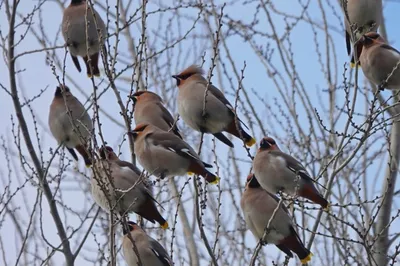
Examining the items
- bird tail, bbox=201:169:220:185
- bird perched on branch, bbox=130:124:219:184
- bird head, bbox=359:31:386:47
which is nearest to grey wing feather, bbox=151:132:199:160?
bird perched on branch, bbox=130:124:219:184

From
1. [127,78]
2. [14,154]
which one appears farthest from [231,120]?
[127,78]

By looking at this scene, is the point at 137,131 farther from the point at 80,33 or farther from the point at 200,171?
the point at 80,33

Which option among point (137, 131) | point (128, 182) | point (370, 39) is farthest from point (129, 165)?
point (370, 39)

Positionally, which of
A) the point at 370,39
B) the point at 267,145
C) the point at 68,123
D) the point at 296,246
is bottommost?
the point at 296,246

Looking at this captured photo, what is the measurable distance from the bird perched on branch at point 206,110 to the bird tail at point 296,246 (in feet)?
2.48

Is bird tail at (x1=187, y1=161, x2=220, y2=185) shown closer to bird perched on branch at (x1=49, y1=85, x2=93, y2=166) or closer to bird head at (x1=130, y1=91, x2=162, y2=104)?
bird head at (x1=130, y1=91, x2=162, y2=104)

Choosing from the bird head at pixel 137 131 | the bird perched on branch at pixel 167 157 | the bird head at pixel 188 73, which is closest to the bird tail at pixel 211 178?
the bird perched on branch at pixel 167 157

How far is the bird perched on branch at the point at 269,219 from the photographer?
18.1 ft

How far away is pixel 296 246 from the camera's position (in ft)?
18.7

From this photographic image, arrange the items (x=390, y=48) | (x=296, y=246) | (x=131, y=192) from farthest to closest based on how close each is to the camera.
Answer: (x=390, y=48) → (x=296, y=246) → (x=131, y=192)

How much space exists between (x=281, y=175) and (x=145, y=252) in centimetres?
114

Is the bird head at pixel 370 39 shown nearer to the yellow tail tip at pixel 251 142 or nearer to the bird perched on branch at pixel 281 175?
the yellow tail tip at pixel 251 142

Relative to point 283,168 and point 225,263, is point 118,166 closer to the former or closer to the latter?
point 283,168

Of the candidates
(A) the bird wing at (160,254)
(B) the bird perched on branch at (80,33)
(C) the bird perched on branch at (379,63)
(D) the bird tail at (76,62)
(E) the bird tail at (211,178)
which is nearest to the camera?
(E) the bird tail at (211,178)
